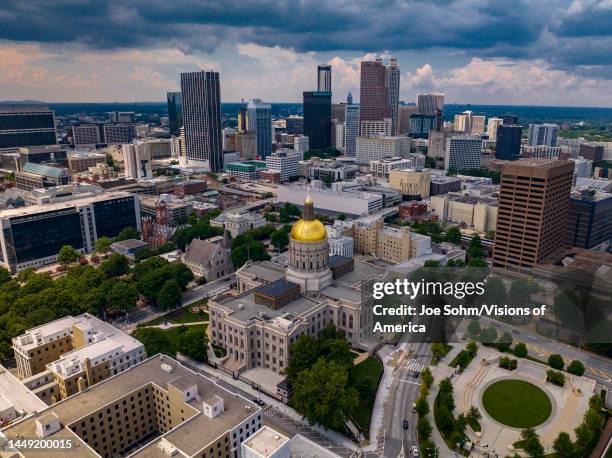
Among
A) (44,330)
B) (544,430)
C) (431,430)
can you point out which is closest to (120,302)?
(44,330)

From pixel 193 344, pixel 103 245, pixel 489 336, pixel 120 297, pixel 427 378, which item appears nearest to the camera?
pixel 427 378

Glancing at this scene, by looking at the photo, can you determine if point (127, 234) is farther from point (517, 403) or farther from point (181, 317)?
point (517, 403)

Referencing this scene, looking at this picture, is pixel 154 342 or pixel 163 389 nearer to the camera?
pixel 163 389

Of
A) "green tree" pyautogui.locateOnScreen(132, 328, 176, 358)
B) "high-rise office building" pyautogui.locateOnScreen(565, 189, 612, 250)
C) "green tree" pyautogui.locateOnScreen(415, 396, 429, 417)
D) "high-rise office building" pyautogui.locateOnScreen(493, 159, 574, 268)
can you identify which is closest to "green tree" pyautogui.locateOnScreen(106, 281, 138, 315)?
"green tree" pyautogui.locateOnScreen(132, 328, 176, 358)

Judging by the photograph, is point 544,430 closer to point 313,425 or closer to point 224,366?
point 313,425

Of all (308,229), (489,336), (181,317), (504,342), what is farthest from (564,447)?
(181,317)

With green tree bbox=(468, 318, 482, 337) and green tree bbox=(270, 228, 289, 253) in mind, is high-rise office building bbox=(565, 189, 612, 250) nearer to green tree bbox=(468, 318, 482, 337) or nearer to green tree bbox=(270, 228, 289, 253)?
green tree bbox=(468, 318, 482, 337)
